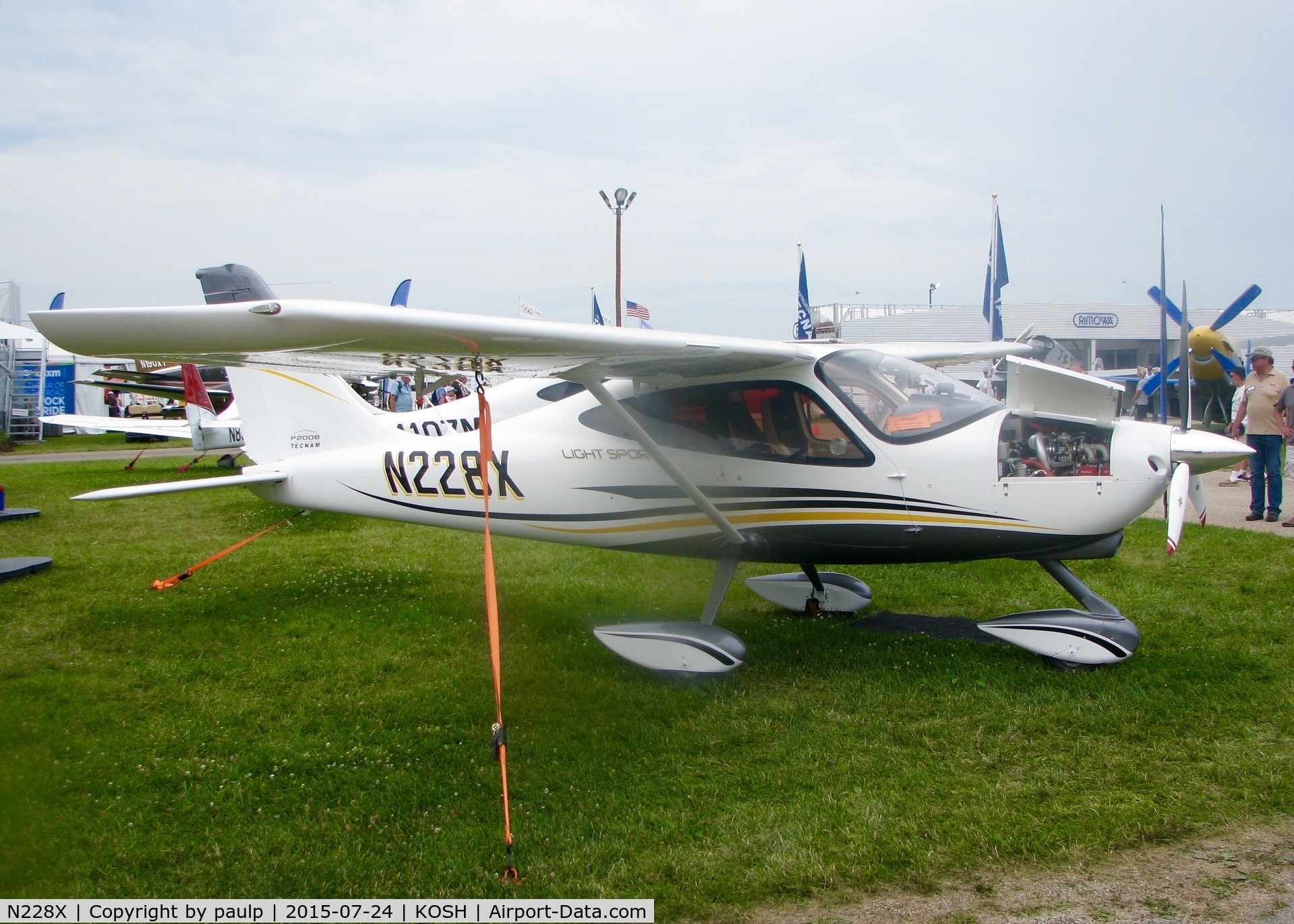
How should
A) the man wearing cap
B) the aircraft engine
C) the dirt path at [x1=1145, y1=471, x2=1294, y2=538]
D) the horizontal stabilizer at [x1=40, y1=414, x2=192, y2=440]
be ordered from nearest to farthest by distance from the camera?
the aircraft engine, the dirt path at [x1=1145, y1=471, x2=1294, y2=538], the man wearing cap, the horizontal stabilizer at [x1=40, y1=414, x2=192, y2=440]

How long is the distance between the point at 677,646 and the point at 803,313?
27.5 metres

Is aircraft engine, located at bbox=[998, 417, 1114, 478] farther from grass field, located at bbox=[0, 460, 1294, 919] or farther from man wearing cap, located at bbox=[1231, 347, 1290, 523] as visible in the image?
man wearing cap, located at bbox=[1231, 347, 1290, 523]

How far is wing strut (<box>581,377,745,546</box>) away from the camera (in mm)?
5211

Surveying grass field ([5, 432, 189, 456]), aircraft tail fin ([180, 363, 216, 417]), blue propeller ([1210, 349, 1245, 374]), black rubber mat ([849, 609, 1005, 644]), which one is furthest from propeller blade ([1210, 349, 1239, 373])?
grass field ([5, 432, 189, 456])

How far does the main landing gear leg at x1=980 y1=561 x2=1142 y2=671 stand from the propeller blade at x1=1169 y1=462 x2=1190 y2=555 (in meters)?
0.71

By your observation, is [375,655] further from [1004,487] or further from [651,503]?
[1004,487]

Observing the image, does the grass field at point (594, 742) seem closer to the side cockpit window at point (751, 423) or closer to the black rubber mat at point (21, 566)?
the black rubber mat at point (21, 566)

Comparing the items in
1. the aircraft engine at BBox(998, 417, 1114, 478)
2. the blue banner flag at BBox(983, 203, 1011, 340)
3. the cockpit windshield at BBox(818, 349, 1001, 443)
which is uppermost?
the blue banner flag at BBox(983, 203, 1011, 340)

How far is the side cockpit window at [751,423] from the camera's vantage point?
557 centimetres

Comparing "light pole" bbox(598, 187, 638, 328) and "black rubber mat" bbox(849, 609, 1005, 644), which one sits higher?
"light pole" bbox(598, 187, 638, 328)

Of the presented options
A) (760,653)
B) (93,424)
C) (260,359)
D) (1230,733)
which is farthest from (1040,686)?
(93,424)

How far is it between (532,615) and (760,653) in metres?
2.07

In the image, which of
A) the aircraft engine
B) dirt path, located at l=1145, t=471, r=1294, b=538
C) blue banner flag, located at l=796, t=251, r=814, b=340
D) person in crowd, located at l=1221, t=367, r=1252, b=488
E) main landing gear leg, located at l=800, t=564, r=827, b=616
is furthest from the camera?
blue banner flag, located at l=796, t=251, r=814, b=340
